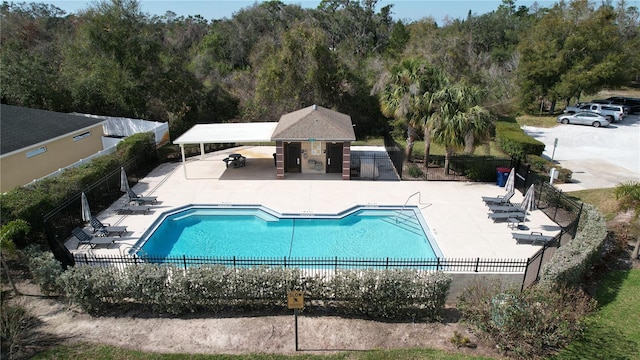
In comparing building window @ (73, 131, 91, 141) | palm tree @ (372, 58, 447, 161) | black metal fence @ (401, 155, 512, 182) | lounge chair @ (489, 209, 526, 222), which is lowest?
lounge chair @ (489, 209, 526, 222)

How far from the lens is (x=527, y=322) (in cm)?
975

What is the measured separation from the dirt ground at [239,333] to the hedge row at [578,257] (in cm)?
316

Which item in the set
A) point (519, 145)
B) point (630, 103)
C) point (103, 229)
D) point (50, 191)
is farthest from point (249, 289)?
point (630, 103)

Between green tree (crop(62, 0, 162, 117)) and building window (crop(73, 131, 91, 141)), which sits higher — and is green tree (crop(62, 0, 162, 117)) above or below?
above

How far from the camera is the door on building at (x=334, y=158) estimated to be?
75.3 ft

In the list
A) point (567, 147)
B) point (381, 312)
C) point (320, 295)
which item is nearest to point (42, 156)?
point (320, 295)

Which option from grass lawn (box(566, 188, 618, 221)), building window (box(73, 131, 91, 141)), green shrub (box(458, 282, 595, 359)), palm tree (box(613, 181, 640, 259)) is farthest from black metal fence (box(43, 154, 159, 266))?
grass lawn (box(566, 188, 618, 221))

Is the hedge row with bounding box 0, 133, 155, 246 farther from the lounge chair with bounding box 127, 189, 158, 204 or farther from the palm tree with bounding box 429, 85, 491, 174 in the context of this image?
the palm tree with bounding box 429, 85, 491, 174

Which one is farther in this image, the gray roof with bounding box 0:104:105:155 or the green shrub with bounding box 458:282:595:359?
the gray roof with bounding box 0:104:105:155

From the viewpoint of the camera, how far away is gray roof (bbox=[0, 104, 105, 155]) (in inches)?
794

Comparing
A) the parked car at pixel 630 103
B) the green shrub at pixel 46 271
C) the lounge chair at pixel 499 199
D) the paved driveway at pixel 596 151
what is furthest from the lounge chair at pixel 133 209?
the parked car at pixel 630 103

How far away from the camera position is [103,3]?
2992 centimetres

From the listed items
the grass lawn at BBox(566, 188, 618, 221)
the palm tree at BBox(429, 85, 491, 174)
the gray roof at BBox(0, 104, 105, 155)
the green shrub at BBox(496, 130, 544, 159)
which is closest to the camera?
the grass lawn at BBox(566, 188, 618, 221)

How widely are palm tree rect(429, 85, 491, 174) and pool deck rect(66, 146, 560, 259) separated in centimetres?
265
